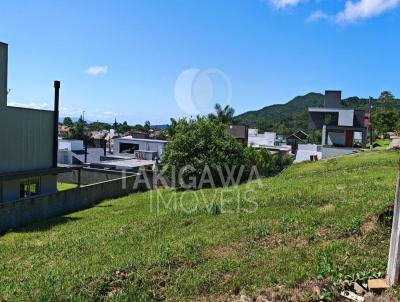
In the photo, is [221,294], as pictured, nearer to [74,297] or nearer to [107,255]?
[74,297]

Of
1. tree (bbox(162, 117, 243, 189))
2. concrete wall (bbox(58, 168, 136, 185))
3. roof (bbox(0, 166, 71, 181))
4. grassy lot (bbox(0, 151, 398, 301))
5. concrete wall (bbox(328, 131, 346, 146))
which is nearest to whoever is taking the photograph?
grassy lot (bbox(0, 151, 398, 301))

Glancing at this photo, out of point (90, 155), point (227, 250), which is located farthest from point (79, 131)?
point (227, 250)

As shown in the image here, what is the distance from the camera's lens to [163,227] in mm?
9891

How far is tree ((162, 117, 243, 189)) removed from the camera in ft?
81.0

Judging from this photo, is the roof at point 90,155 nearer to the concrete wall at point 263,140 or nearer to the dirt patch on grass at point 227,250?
the concrete wall at point 263,140

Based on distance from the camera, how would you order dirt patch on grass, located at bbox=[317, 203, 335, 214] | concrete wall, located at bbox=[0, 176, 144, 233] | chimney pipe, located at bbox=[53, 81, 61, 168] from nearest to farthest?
dirt patch on grass, located at bbox=[317, 203, 335, 214] < concrete wall, located at bbox=[0, 176, 144, 233] < chimney pipe, located at bbox=[53, 81, 61, 168]

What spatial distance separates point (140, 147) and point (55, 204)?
104 ft

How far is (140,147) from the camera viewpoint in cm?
4884

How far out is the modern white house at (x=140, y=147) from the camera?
1660 inches

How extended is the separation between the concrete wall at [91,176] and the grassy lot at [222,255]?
16769mm

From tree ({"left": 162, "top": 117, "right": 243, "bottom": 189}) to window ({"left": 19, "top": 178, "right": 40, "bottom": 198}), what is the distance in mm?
8644

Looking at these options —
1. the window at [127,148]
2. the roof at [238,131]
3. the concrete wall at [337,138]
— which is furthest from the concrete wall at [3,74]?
the roof at [238,131]

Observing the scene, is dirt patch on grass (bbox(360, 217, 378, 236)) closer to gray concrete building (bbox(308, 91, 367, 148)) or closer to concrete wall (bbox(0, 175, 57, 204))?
concrete wall (bbox(0, 175, 57, 204))

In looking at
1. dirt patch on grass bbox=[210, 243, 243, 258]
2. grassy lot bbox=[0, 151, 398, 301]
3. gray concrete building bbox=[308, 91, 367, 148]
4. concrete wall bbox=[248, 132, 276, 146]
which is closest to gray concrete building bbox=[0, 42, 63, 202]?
grassy lot bbox=[0, 151, 398, 301]
